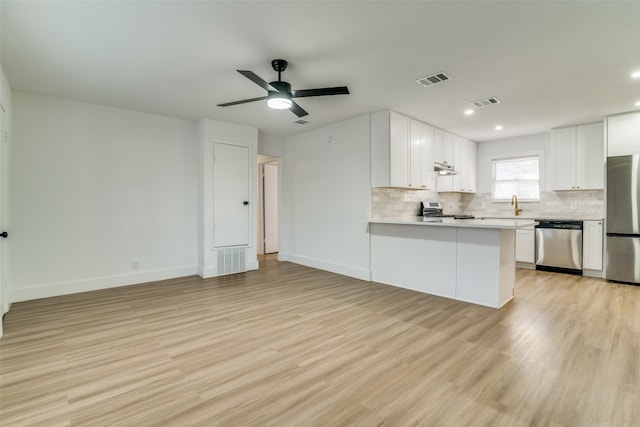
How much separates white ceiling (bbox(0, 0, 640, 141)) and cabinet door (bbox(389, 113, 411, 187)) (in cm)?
40

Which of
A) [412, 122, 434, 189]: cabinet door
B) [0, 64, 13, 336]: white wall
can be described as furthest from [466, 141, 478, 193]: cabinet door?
[0, 64, 13, 336]: white wall

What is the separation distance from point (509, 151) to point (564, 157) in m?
1.11

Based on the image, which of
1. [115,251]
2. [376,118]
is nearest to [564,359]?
[376,118]

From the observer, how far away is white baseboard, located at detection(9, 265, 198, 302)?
3775 millimetres

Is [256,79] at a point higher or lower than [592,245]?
higher

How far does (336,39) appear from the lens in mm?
2521

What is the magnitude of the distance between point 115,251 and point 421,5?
4.97 m

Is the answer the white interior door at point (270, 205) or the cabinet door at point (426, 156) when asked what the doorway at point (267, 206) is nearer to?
the white interior door at point (270, 205)

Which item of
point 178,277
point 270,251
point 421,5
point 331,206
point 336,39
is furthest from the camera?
point 270,251

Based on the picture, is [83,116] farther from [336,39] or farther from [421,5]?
[421,5]

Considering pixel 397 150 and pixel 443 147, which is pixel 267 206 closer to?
pixel 397 150

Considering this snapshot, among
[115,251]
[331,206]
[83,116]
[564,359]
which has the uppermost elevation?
[83,116]

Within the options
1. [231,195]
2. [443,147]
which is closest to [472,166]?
[443,147]

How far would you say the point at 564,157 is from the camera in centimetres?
542
